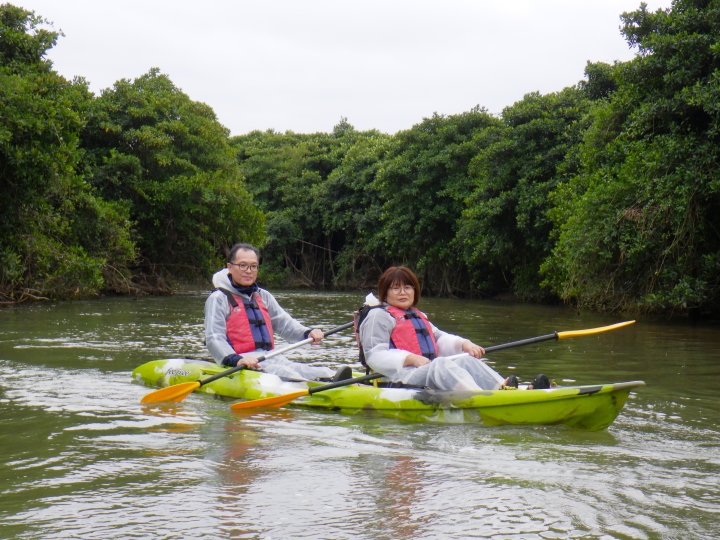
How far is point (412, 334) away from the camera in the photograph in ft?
19.9

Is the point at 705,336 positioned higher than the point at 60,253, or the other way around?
the point at 60,253

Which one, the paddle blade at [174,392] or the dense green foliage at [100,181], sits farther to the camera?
the dense green foliage at [100,181]

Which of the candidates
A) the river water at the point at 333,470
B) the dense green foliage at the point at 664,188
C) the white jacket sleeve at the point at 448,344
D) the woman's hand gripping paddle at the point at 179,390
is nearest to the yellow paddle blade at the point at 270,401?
the river water at the point at 333,470

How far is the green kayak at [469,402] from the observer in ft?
16.8

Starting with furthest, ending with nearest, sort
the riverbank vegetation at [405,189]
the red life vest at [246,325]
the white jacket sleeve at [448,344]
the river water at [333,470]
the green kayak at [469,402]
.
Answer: the riverbank vegetation at [405,189] → the red life vest at [246,325] → the white jacket sleeve at [448,344] → the green kayak at [469,402] → the river water at [333,470]

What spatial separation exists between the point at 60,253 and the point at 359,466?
46.3ft

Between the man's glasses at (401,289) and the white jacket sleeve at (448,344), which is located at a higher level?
the man's glasses at (401,289)

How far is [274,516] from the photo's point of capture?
3.45m

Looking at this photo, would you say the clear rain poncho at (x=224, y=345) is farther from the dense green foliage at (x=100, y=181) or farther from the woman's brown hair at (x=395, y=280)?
the dense green foliage at (x=100, y=181)

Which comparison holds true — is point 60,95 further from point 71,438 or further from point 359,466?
point 359,466

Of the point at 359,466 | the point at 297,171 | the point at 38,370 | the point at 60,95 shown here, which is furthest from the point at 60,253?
the point at 297,171

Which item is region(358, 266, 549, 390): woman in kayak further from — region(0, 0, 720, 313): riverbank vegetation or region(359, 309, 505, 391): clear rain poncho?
region(0, 0, 720, 313): riverbank vegetation

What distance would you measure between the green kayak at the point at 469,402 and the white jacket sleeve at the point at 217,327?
0.27 meters

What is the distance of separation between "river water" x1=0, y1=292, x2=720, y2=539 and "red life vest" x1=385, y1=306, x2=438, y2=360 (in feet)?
2.15
